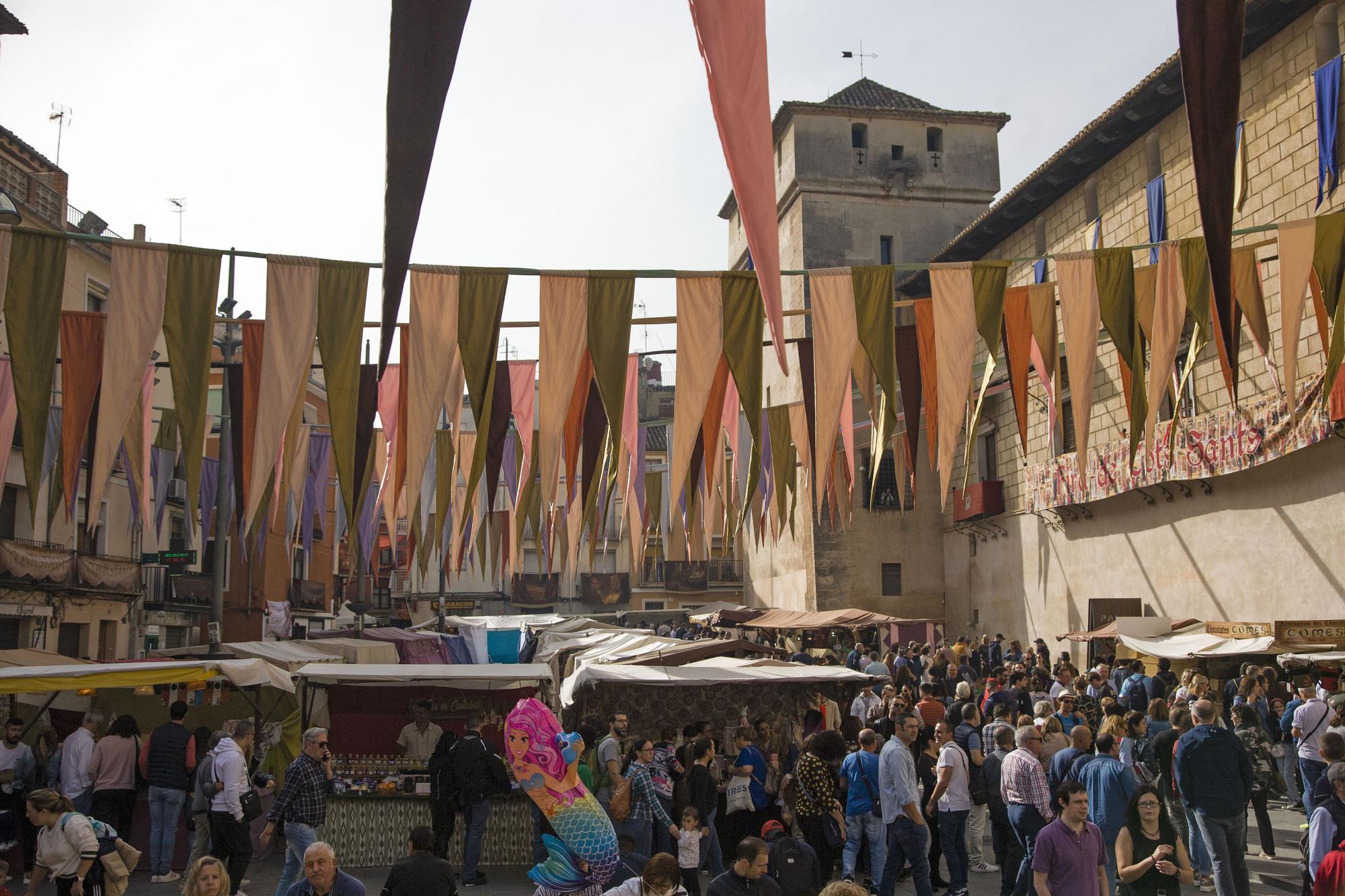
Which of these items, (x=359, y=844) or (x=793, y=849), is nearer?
(x=793, y=849)

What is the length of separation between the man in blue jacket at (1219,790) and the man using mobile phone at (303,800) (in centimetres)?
606

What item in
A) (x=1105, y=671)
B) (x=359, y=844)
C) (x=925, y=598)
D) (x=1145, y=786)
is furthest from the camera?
(x=925, y=598)

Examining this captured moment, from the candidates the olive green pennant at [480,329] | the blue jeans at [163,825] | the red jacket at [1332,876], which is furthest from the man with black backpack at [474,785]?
the red jacket at [1332,876]

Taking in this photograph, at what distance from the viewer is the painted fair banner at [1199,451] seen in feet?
59.5

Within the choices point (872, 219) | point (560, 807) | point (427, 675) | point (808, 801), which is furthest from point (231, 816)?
point (872, 219)

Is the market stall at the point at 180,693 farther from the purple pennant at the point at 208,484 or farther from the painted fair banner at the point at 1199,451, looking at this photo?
the painted fair banner at the point at 1199,451

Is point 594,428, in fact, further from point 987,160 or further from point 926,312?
point 987,160

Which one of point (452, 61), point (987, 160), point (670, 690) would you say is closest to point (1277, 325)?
point (670, 690)

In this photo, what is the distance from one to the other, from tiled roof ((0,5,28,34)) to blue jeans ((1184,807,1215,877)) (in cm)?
2706

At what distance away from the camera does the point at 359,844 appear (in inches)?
416

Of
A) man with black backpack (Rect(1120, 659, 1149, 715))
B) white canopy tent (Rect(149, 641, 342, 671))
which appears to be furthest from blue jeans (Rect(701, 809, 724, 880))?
man with black backpack (Rect(1120, 659, 1149, 715))

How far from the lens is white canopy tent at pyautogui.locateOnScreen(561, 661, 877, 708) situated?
11.1m

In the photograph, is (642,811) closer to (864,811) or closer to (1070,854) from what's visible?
(864,811)

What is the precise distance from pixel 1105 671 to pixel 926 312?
5.89 m
